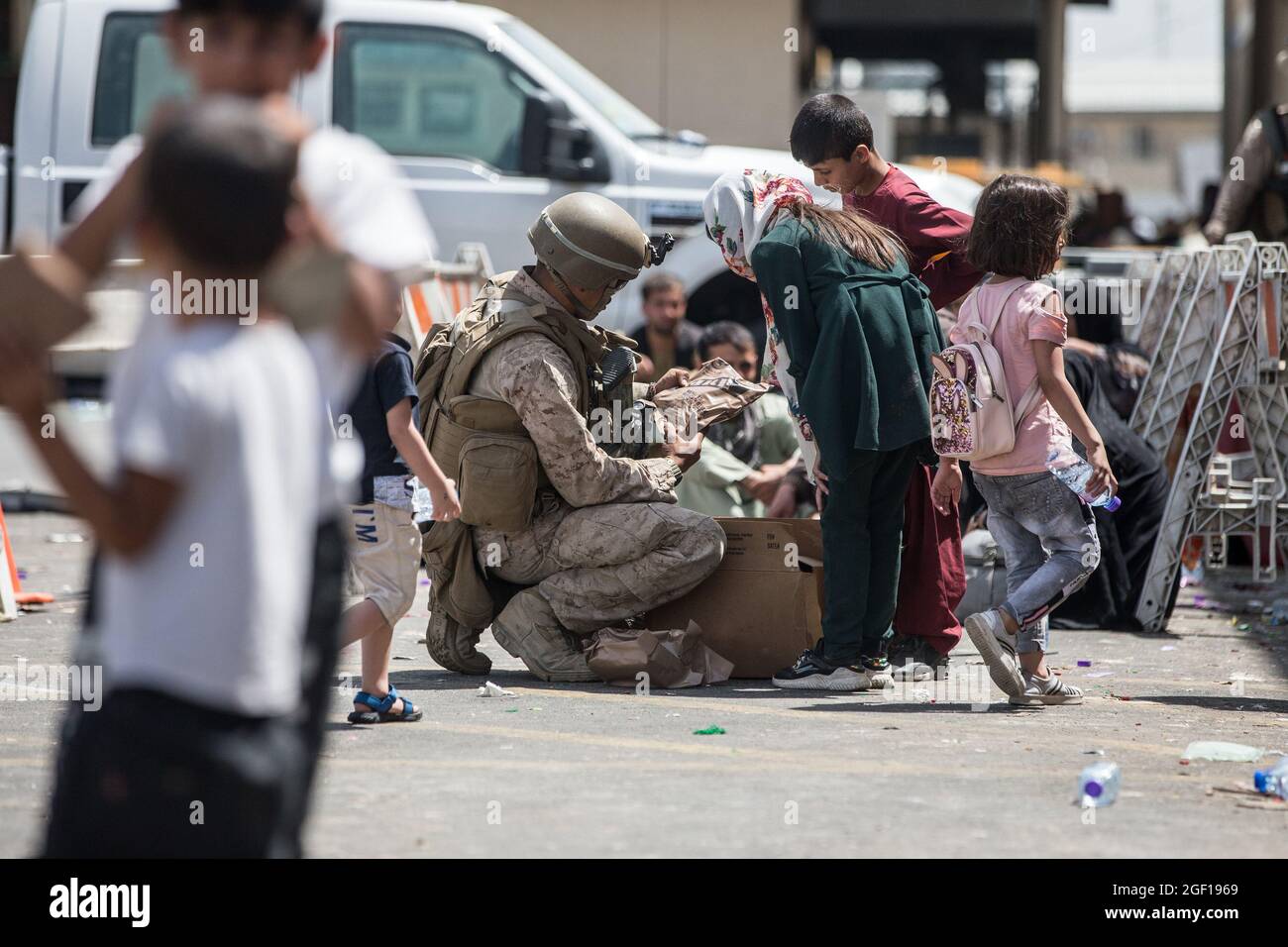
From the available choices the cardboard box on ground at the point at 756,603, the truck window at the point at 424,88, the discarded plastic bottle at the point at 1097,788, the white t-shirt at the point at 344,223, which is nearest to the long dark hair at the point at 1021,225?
the cardboard box on ground at the point at 756,603

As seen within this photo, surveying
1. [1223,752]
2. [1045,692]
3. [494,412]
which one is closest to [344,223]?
[1223,752]

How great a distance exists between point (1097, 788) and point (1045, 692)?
1486 millimetres

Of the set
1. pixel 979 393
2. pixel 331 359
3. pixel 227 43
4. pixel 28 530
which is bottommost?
pixel 28 530

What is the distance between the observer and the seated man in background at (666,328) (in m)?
9.16

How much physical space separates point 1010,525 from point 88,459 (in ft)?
12.3

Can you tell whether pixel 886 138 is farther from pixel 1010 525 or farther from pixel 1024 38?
pixel 1024 38

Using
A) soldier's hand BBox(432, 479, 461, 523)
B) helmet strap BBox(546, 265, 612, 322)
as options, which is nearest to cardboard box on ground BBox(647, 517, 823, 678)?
helmet strap BBox(546, 265, 612, 322)

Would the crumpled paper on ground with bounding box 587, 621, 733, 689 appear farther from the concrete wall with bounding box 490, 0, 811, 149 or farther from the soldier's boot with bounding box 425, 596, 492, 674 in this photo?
the concrete wall with bounding box 490, 0, 811, 149

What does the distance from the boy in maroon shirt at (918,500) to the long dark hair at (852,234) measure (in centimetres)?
18

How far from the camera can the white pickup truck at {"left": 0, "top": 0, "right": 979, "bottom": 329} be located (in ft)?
31.8

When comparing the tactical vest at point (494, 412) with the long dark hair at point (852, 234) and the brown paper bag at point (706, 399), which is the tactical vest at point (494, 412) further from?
the long dark hair at point (852, 234)

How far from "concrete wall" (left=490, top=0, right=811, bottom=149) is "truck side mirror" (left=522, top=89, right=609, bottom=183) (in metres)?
6.89
